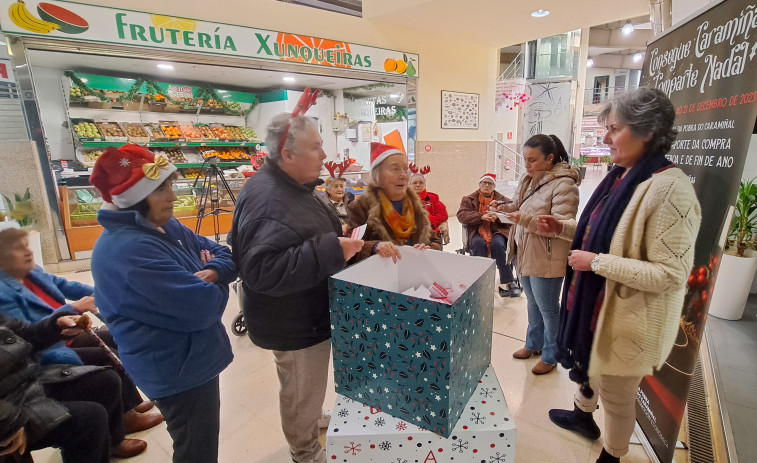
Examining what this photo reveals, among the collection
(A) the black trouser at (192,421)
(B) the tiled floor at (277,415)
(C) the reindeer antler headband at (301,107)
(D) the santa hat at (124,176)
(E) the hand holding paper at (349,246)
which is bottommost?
(B) the tiled floor at (277,415)

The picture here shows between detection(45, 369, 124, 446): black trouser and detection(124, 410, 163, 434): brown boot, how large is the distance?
16 cm

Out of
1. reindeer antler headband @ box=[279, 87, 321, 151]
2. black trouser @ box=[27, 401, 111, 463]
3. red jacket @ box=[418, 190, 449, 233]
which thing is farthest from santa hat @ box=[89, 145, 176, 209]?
red jacket @ box=[418, 190, 449, 233]

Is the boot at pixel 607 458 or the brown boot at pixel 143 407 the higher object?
the boot at pixel 607 458

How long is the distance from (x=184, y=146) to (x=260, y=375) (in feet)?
16.2

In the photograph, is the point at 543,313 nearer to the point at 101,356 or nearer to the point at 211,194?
the point at 101,356

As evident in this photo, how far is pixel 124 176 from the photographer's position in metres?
1.19

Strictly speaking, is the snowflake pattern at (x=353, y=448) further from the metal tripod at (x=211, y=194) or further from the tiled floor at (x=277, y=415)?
the metal tripod at (x=211, y=194)

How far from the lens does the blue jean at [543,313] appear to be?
7.41ft

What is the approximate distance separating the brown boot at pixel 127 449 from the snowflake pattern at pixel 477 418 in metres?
1.79

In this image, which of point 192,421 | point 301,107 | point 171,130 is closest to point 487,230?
point 301,107

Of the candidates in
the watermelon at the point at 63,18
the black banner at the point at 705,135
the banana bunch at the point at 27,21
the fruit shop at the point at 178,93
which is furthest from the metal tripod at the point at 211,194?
the black banner at the point at 705,135

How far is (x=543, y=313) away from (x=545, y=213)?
649 millimetres

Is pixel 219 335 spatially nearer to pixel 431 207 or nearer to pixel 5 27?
pixel 431 207

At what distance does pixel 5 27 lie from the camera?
11.1 feet
